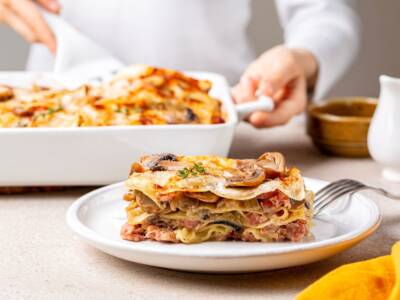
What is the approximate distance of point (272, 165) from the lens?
5.19ft

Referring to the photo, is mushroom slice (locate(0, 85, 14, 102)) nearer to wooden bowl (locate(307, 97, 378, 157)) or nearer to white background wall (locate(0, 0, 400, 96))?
wooden bowl (locate(307, 97, 378, 157))

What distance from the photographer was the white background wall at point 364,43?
483cm

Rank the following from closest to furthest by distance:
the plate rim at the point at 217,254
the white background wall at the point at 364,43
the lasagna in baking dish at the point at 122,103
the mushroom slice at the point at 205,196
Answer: the plate rim at the point at 217,254, the mushroom slice at the point at 205,196, the lasagna in baking dish at the point at 122,103, the white background wall at the point at 364,43

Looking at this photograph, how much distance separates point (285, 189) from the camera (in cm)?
151

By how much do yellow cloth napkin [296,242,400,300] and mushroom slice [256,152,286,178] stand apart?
0.93ft

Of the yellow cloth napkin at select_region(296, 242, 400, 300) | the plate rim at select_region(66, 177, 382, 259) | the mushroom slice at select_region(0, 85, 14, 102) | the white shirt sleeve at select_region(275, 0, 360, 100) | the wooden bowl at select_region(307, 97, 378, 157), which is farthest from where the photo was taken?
the white shirt sleeve at select_region(275, 0, 360, 100)

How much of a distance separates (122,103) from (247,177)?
0.66 meters

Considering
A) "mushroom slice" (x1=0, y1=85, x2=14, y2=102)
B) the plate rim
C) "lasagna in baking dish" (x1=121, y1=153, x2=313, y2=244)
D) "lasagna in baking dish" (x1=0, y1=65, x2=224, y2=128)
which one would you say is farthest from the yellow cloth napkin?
"mushroom slice" (x1=0, y1=85, x2=14, y2=102)

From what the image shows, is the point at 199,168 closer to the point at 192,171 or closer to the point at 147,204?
the point at 192,171

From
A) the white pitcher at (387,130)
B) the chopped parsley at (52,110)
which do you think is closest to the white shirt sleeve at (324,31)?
the white pitcher at (387,130)

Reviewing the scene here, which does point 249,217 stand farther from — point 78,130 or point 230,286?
point 78,130

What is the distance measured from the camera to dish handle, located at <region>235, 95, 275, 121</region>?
7.29 ft

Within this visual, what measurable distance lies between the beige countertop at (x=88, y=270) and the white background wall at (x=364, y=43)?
9.72 feet

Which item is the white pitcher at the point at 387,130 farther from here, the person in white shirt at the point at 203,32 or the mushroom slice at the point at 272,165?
the person in white shirt at the point at 203,32
